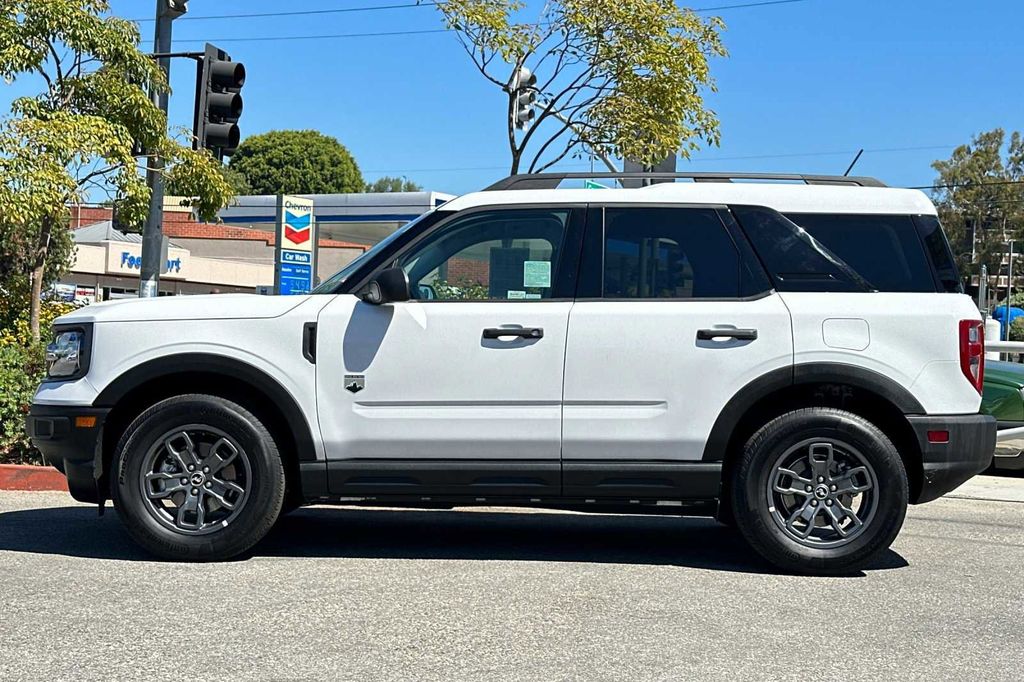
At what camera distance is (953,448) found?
606cm

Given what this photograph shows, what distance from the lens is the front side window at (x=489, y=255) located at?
6.24 meters

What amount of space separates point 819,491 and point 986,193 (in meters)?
70.4

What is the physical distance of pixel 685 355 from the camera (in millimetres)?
6059

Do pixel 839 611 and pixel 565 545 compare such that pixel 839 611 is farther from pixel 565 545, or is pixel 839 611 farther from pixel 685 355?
pixel 565 545

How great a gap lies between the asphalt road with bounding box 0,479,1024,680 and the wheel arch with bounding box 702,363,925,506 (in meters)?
0.62

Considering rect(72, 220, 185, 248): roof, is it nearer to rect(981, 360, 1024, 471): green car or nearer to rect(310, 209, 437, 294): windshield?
rect(981, 360, 1024, 471): green car

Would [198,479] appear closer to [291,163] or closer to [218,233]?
[218,233]

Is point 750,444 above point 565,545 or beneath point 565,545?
above

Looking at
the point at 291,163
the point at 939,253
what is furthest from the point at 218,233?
the point at 939,253

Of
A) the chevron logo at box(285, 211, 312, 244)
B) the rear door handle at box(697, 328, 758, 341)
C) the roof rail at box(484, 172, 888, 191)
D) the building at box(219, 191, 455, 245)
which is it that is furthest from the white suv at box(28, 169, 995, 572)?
the building at box(219, 191, 455, 245)

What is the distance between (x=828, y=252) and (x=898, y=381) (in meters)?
0.73

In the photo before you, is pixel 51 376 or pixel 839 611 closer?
pixel 839 611

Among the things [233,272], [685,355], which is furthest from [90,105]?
[233,272]

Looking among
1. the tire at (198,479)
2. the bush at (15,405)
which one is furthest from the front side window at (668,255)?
the bush at (15,405)
